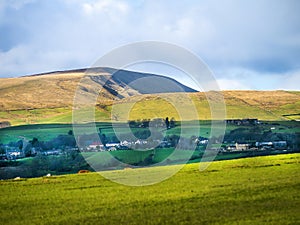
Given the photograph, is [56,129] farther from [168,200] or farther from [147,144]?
[168,200]

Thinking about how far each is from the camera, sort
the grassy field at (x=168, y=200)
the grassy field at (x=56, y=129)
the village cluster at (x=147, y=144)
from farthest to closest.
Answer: the grassy field at (x=56, y=129) < the village cluster at (x=147, y=144) < the grassy field at (x=168, y=200)

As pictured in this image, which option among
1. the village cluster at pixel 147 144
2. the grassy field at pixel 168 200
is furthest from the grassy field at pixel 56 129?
the grassy field at pixel 168 200

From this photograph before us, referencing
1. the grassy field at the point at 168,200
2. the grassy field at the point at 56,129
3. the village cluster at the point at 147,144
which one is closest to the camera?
the grassy field at the point at 168,200

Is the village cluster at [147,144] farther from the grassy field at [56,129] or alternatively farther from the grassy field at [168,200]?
the grassy field at [168,200]

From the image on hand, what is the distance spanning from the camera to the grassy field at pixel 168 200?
29094mm

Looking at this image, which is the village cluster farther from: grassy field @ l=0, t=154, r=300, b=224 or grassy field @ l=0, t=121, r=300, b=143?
grassy field @ l=0, t=154, r=300, b=224

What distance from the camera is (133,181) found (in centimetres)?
5100

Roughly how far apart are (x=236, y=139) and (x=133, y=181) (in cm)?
9114

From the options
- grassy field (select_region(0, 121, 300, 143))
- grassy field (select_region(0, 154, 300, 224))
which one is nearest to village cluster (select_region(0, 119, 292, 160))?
grassy field (select_region(0, 121, 300, 143))

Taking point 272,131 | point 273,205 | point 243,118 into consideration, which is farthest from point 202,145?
point 273,205

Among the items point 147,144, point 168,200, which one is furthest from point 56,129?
point 168,200

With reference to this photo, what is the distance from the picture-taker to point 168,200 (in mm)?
36125

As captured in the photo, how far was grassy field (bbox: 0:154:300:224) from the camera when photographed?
1145 inches

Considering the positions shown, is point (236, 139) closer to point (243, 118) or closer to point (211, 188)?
point (243, 118)
